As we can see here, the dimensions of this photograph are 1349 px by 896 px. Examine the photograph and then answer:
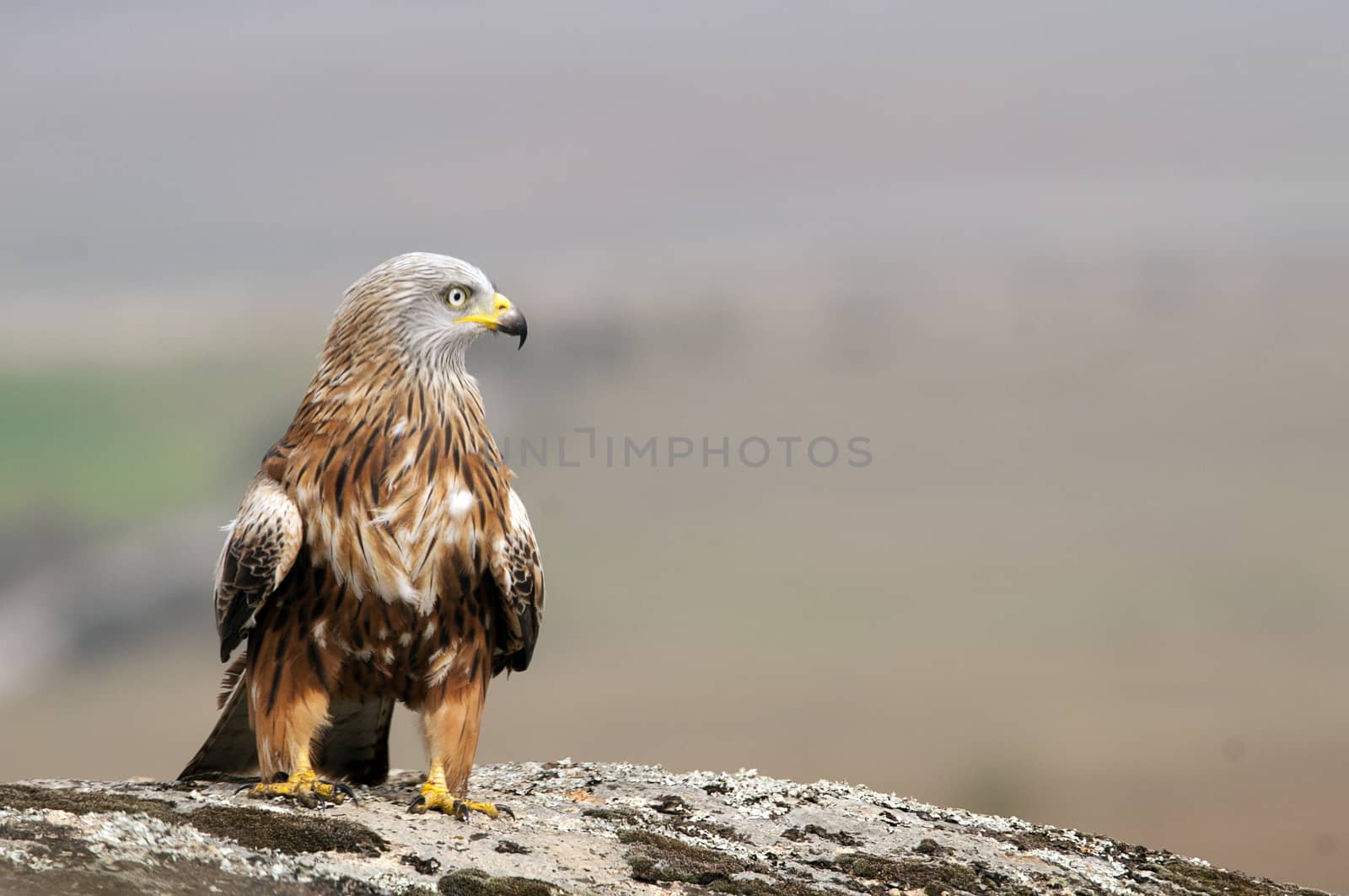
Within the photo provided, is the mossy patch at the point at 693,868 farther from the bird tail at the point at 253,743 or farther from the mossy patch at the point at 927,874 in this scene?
the bird tail at the point at 253,743

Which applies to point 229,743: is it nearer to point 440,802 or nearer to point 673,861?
point 440,802

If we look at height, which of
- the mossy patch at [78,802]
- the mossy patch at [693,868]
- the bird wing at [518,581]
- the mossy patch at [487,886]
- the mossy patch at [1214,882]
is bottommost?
the mossy patch at [1214,882]

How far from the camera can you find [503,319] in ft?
27.7

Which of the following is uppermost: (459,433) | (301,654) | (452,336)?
(452,336)

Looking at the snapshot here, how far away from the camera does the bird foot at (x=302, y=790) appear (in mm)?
7857

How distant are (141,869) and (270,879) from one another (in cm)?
59

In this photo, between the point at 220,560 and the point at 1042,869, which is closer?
the point at 220,560

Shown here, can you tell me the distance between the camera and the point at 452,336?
8367mm

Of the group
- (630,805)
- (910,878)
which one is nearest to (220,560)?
(630,805)

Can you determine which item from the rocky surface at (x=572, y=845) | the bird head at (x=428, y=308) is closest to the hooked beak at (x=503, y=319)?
the bird head at (x=428, y=308)

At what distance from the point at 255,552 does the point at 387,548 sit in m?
0.75

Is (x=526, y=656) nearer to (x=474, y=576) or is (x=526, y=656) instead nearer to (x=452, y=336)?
(x=474, y=576)

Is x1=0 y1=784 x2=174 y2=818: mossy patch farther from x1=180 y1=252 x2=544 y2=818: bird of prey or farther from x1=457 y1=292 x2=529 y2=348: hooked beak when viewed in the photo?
x1=457 y1=292 x2=529 y2=348: hooked beak

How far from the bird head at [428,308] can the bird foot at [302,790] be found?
2569 millimetres
